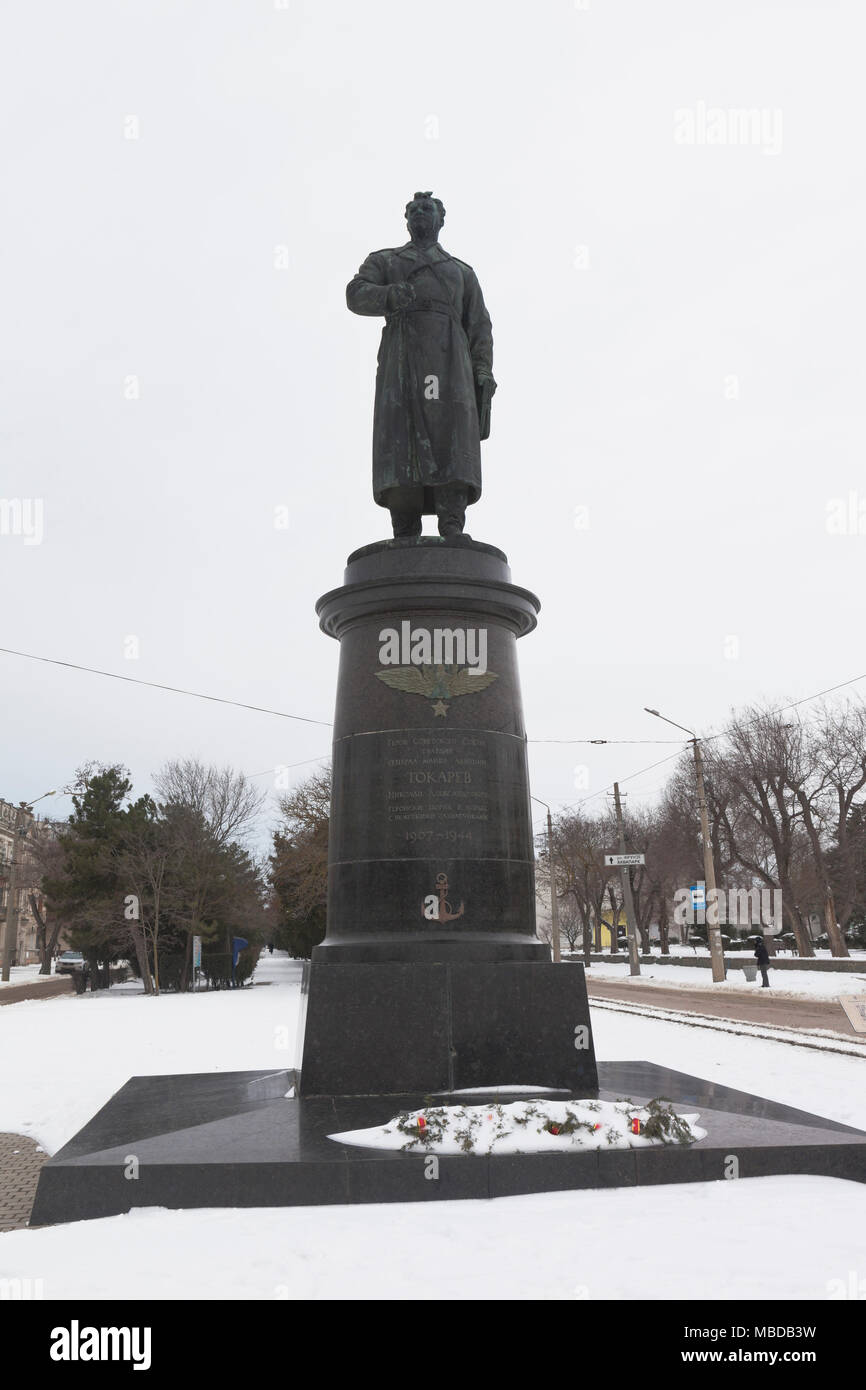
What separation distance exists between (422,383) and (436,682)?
9.15 ft

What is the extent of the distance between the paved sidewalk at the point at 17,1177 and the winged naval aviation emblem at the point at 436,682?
4.07m

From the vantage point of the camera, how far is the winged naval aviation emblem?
25.2 ft

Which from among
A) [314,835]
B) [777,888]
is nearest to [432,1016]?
[314,835]

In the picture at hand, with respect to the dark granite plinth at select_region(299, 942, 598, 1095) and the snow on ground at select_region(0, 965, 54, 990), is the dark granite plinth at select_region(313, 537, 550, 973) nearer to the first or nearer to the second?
the dark granite plinth at select_region(299, 942, 598, 1095)

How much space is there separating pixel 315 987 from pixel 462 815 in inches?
63.5

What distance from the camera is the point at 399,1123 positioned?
548 centimetres

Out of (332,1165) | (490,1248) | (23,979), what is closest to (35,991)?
(23,979)

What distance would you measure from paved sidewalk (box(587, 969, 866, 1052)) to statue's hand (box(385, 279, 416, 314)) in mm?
11106

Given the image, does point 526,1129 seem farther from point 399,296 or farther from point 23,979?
point 23,979

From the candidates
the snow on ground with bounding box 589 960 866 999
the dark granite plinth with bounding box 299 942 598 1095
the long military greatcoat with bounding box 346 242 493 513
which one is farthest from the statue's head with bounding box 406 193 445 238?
the snow on ground with bounding box 589 960 866 999

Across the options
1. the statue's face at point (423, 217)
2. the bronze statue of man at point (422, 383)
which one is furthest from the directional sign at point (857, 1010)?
the statue's face at point (423, 217)

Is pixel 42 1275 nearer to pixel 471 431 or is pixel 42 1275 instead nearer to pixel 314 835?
pixel 471 431

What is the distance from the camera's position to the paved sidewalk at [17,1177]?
18.8ft

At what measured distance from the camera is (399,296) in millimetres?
8578
